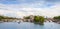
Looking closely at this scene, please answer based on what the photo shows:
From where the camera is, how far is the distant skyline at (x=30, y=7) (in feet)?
12.6

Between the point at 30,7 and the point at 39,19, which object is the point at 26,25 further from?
the point at 30,7

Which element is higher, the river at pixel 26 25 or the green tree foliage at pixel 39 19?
the green tree foliage at pixel 39 19

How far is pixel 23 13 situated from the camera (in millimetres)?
3906

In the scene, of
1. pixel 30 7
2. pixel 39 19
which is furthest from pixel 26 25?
pixel 30 7

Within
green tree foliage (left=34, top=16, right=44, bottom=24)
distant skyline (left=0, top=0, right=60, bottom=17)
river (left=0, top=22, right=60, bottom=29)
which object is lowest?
river (left=0, top=22, right=60, bottom=29)

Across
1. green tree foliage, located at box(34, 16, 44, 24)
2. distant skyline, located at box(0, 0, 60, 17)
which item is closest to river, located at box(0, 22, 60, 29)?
green tree foliage, located at box(34, 16, 44, 24)

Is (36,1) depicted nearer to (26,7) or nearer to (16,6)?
(26,7)

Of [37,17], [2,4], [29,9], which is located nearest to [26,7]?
[29,9]

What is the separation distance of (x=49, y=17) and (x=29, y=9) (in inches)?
22.4

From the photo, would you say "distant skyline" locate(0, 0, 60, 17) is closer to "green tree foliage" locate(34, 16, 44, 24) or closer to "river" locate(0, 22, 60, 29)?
"green tree foliage" locate(34, 16, 44, 24)

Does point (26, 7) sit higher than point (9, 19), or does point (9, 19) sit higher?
point (26, 7)

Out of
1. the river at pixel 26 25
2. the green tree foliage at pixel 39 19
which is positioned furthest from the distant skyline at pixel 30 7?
the river at pixel 26 25

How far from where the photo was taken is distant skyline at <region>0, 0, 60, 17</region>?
152 inches

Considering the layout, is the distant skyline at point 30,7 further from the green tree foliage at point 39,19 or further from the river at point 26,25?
the river at point 26,25
